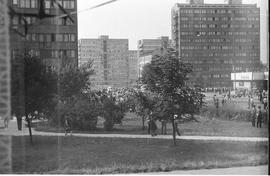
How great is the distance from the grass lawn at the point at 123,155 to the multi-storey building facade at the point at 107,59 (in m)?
1.03

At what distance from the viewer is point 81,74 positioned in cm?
774

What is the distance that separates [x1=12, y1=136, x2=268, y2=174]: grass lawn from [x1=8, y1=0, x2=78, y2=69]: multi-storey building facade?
4.53ft

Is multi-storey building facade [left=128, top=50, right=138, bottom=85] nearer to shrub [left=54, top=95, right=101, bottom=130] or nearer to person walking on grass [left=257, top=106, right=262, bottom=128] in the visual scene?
shrub [left=54, top=95, right=101, bottom=130]

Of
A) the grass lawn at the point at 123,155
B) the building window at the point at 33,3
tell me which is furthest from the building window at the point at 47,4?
the grass lawn at the point at 123,155

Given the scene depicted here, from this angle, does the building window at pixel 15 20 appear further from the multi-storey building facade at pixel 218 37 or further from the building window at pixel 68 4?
the multi-storey building facade at pixel 218 37

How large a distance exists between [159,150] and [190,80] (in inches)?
53.9

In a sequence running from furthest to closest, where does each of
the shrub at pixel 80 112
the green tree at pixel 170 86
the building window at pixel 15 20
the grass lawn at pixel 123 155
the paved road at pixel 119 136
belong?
1. the green tree at pixel 170 86
2. the shrub at pixel 80 112
3. the grass lawn at pixel 123 155
4. the paved road at pixel 119 136
5. the building window at pixel 15 20

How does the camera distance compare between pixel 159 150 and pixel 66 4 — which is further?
pixel 159 150

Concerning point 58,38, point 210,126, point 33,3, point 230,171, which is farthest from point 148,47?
point 230,171

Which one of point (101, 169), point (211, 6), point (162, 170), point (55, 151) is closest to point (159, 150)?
point (162, 170)

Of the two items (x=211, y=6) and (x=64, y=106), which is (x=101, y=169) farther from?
(x=211, y=6)

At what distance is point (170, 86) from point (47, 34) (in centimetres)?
243

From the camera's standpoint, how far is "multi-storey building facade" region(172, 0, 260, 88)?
7336mm

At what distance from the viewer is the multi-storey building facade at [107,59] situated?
24.9ft
